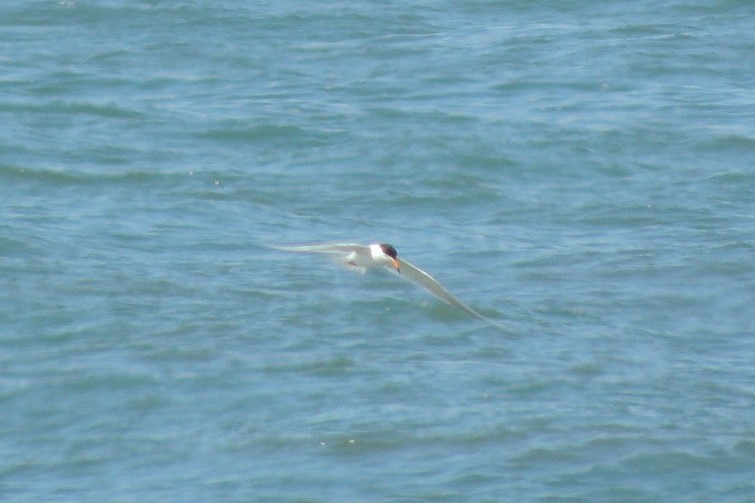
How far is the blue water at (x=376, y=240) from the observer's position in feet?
31.8

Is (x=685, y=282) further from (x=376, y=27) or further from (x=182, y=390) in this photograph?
(x=376, y=27)

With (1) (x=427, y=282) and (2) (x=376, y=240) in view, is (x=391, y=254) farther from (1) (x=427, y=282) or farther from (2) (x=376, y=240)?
(2) (x=376, y=240)

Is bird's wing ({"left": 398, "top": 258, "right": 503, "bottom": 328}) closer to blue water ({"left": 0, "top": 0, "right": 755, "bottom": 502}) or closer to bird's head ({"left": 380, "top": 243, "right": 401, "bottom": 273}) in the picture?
bird's head ({"left": 380, "top": 243, "right": 401, "bottom": 273})

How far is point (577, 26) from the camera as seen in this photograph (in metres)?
A: 20.6

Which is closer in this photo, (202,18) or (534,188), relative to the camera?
(534,188)

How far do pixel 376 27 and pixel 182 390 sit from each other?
10228 millimetres

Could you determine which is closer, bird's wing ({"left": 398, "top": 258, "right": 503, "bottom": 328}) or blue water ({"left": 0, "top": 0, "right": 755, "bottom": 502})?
blue water ({"left": 0, "top": 0, "right": 755, "bottom": 502})

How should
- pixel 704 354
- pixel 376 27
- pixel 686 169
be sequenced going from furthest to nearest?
pixel 376 27
pixel 686 169
pixel 704 354

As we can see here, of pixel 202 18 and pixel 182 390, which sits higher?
pixel 202 18

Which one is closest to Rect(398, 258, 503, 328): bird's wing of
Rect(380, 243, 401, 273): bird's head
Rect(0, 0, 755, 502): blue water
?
Rect(380, 243, 401, 273): bird's head

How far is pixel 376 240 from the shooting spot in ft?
44.1

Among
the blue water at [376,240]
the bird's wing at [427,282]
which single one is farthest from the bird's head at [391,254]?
the blue water at [376,240]

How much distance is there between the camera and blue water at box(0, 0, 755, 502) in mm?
9688

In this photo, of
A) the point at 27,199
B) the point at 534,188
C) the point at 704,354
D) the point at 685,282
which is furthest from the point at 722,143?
the point at 27,199
